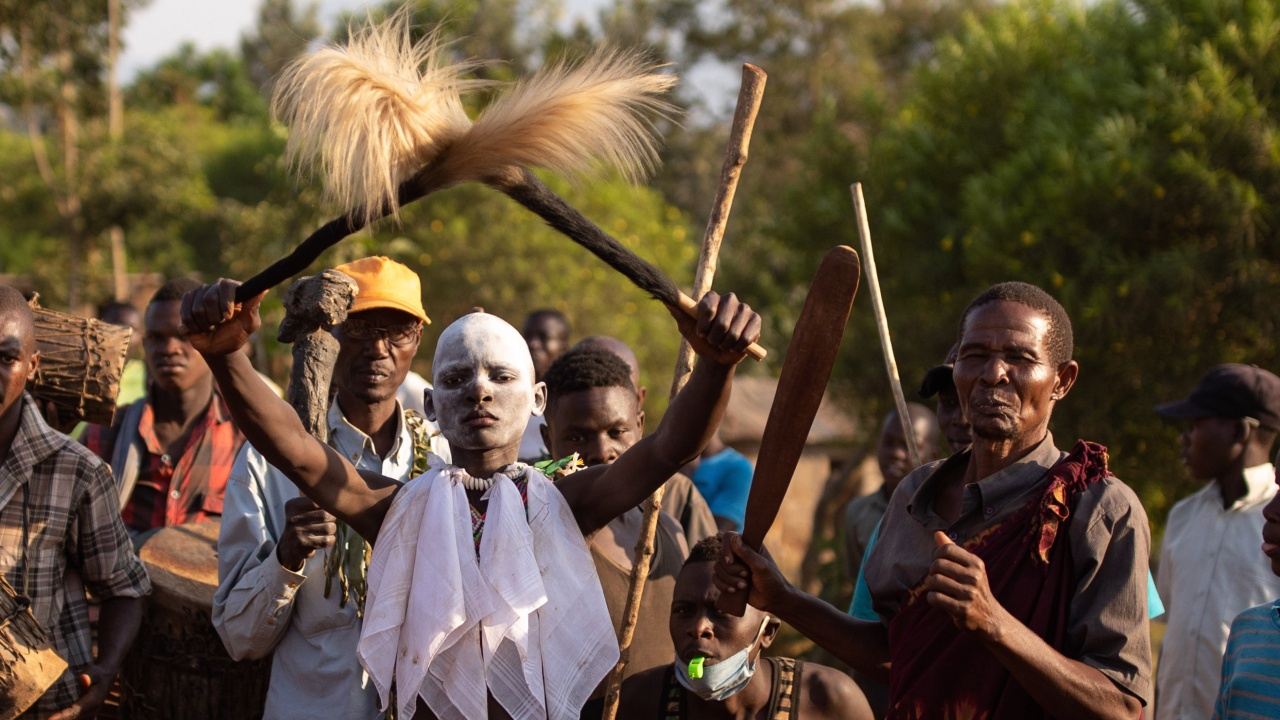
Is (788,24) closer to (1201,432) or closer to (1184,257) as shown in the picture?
(1184,257)

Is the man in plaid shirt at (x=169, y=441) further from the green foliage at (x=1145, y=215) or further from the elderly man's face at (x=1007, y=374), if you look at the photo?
the green foliage at (x=1145, y=215)

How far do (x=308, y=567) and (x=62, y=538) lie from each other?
79 centimetres

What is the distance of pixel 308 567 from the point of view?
159 inches

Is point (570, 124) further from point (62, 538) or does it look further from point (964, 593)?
point (62, 538)

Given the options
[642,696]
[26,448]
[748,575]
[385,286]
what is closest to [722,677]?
[642,696]

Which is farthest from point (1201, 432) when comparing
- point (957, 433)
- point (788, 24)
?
point (788, 24)

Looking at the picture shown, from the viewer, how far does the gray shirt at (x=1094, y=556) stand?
2910 mm

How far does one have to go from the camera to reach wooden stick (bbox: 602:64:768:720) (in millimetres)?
3641

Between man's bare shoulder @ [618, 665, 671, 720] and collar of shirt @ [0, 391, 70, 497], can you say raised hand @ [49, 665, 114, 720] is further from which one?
man's bare shoulder @ [618, 665, 671, 720]

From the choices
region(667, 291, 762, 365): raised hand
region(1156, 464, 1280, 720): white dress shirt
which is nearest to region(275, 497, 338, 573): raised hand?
region(667, 291, 762, 365): raised hand

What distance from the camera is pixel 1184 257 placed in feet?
29.3

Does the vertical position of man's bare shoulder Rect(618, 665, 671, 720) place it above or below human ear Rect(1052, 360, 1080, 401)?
below

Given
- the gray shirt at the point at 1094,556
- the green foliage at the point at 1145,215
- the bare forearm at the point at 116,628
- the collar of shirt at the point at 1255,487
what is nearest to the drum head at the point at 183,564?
the bare forearm at the point at 116,628

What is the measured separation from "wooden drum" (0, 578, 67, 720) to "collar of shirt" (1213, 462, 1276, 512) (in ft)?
14.8
